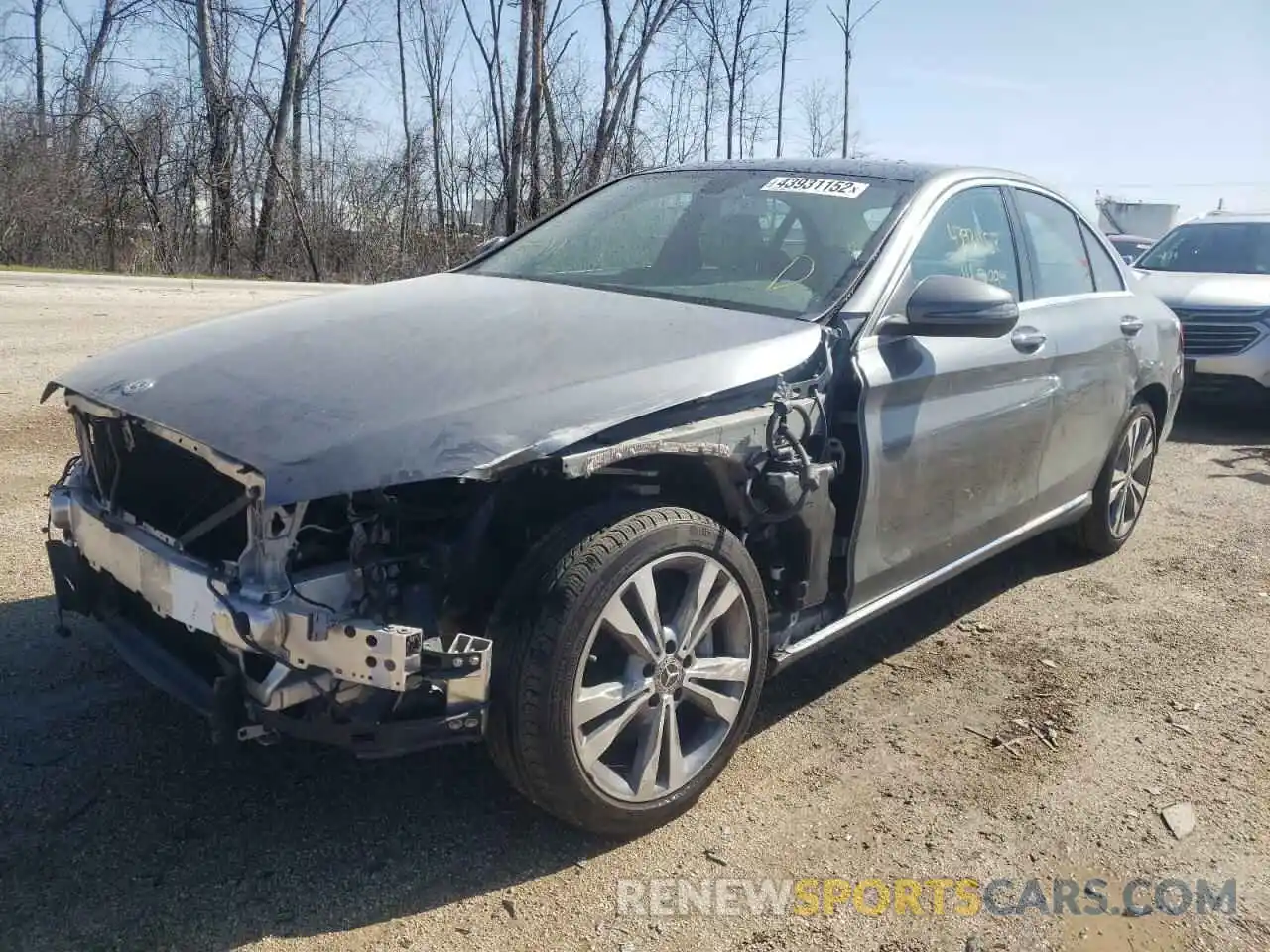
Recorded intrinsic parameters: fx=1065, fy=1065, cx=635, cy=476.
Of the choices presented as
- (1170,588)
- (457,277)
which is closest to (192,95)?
(457,277)

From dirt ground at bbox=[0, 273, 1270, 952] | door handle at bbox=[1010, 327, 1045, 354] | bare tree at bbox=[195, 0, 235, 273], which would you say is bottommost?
dirt ground at bbox=[0, 273, 1270, 952]

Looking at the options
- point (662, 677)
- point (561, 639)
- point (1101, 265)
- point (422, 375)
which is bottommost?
point (662, 677)

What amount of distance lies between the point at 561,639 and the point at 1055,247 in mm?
3132

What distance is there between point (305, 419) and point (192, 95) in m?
18.0

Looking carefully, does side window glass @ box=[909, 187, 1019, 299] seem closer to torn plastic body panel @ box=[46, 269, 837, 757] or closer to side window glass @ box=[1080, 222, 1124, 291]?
torn plastic body panel @ box=[46, 269, 837, 757]

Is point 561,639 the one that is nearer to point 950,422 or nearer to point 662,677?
point 662,677

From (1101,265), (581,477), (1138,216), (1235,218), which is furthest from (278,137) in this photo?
(1138,216)

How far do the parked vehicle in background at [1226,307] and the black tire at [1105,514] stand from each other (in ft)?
12.7

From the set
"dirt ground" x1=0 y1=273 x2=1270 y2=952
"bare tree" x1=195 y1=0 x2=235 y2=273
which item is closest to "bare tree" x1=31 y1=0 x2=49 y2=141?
"bare tree" x1=195 y1=0 x2=235 y2=273

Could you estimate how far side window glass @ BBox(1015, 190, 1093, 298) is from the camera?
434 centimetres

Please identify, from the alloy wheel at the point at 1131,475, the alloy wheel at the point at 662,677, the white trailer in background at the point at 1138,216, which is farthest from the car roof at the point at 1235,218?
the white trailer in background at the point at 1138,216

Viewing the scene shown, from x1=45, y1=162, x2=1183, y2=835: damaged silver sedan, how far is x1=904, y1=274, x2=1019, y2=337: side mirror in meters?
0.01

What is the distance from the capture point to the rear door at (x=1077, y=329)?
4.27 metres

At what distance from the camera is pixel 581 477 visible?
2.60 m
